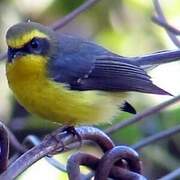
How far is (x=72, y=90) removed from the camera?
2783mm

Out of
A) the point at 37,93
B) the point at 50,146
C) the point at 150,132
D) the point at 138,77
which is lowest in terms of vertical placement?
the point at 150,132

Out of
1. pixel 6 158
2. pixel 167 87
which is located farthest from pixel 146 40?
pixel 6 158

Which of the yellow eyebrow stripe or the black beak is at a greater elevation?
the yellow eyebrow stripe

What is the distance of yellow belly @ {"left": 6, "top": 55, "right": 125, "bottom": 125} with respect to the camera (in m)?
2.64

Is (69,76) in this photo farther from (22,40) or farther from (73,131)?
(73,131)

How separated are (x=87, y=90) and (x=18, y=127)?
0.90m

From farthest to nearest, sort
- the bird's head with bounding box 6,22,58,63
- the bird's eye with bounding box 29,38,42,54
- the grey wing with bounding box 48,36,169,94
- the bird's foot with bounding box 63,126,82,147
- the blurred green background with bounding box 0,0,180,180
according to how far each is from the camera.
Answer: the blurred green background with bounding box 0,0,180,180 → the grey wing with bounding box 48,36,169,94 → the bird's eye with bounding box 29,38,42,54 → the bird's head with bounding box 6,22,58,63 → the bird's foot with bounding box 63,126,82,147

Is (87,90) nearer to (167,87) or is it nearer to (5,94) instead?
(167,87)

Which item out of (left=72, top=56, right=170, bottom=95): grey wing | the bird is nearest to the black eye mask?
the bird

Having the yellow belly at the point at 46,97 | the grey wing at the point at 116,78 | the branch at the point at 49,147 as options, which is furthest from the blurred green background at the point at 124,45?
the branch at the point at 49,147

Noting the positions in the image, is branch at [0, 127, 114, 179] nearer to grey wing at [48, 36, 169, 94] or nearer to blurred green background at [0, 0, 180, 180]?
grey wing at [48, 36, 169, 94]

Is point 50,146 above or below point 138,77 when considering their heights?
above

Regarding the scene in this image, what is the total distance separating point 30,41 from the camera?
2639 millimetres

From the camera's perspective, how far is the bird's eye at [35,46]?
2.66 metres
